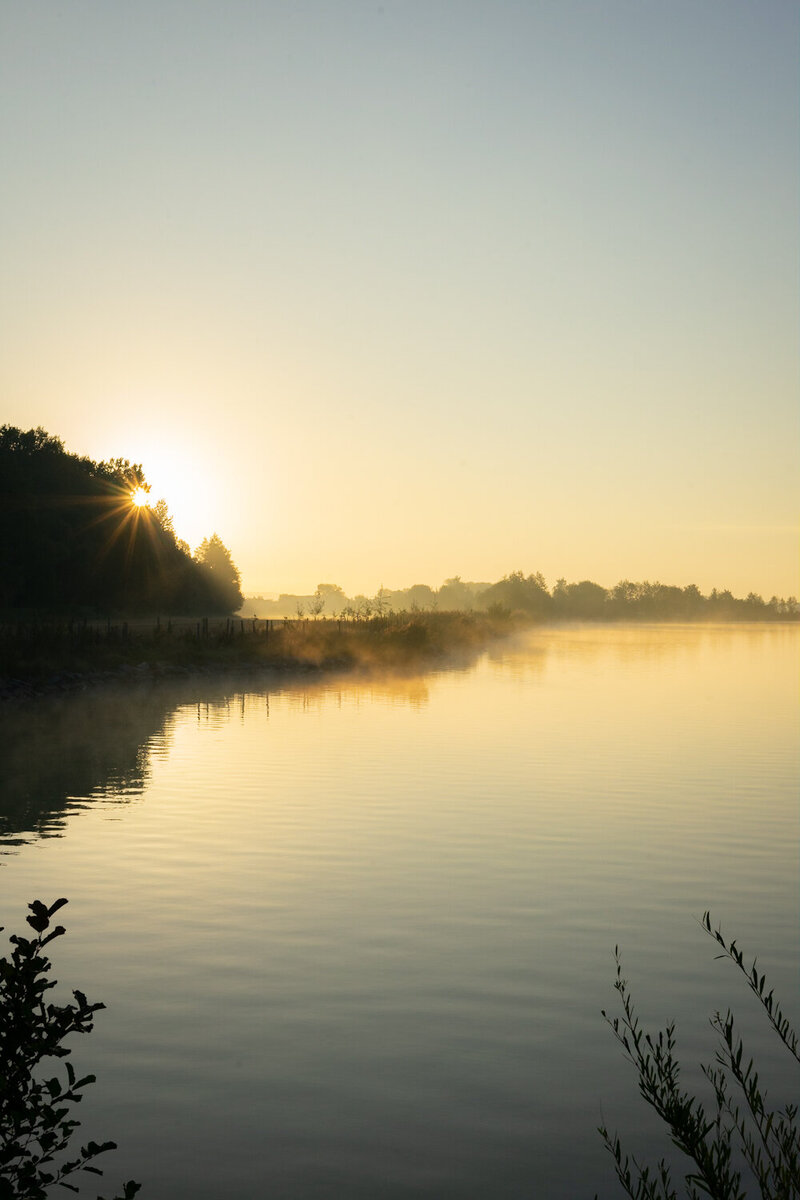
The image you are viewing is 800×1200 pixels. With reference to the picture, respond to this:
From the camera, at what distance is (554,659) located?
75438 millimetres

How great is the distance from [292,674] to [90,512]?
32836mm

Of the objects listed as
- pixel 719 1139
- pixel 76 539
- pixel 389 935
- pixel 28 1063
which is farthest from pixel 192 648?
pixel 719 1139

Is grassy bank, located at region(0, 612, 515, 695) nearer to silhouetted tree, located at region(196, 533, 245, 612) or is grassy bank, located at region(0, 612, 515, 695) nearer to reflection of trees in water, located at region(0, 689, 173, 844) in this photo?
reflection of trees in water, located at region(0, 689, 173, 844)

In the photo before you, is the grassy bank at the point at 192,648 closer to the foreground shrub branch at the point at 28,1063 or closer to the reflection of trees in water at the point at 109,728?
the reflection of trees in water at the point at 109,728

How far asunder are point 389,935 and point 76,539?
71334mm

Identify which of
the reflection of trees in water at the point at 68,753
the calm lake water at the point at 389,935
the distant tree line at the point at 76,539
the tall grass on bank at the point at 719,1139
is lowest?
the calm lake water at the point at 389,935

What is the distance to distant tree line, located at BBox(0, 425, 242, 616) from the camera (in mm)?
75000

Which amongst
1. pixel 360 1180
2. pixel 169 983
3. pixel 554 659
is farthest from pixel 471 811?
pixel 554 659

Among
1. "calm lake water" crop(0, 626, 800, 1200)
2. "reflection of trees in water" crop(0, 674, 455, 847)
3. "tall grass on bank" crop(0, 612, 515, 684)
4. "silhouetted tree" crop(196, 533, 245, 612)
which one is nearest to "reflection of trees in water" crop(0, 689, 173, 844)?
"reflection of trees in water" crop(0, 674, 455, 847)

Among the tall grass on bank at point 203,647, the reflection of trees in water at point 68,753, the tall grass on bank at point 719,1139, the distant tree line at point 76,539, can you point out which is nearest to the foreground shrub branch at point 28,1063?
the tall grass on bank at point 719,1139

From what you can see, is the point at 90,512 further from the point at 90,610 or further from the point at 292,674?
the point at 292,674

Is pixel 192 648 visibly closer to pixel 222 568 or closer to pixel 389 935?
pixel 389 935

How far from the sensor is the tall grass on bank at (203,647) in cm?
4603

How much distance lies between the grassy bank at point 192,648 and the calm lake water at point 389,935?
52.0 feet
